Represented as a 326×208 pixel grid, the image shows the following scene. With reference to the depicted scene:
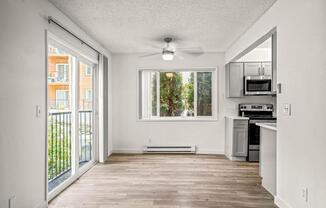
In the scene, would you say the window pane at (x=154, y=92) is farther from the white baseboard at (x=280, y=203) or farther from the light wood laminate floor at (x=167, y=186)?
the white baseboard at (x=280, y=203)

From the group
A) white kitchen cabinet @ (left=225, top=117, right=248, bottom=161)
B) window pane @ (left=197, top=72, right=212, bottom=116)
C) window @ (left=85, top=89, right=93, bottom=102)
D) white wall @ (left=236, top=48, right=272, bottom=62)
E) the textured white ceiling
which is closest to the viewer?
the textured white ceiling

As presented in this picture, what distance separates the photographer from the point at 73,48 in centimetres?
372

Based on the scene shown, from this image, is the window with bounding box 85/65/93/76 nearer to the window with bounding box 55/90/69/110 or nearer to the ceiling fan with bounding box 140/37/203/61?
the window with bounding box 55/90/69/110

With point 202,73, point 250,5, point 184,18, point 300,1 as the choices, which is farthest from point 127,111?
point 300,1

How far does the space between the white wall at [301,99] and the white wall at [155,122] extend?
2878 millimetres

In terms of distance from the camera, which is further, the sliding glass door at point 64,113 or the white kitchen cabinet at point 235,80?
the white kitchen cabinet at point 235,80

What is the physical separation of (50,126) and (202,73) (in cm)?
383

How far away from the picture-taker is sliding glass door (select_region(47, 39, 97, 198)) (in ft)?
11.6

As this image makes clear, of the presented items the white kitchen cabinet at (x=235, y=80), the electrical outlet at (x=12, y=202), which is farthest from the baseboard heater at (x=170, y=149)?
the electrical outlet at (x=12, y=202)

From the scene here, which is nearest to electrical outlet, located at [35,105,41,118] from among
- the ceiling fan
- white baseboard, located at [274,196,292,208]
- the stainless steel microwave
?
the ceiling fan

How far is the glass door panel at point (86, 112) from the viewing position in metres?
4.45

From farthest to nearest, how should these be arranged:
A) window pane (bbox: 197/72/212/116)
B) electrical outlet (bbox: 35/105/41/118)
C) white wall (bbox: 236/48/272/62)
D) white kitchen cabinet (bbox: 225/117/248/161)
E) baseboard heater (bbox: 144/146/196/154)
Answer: window pane (bbox: 197/72/212/116) < baseboard heater (bbox: 144/146/196/154) < white wall (bbox: 236/48/272/62) < white kitchen cabinet (bbox: 225/117/248/161) < electrical outlet (bbox: 35/105/41/118)

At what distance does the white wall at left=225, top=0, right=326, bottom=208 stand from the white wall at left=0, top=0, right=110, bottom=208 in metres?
2.71

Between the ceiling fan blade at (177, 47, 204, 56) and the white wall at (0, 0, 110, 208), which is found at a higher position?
the ceiling fan blade at (177, 47, 204, 56)
